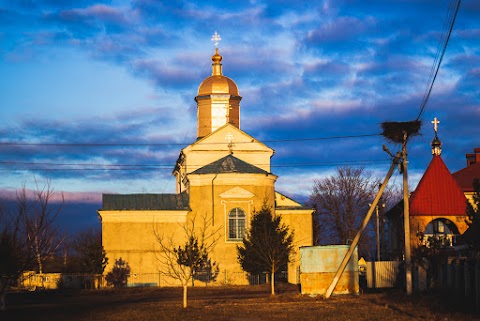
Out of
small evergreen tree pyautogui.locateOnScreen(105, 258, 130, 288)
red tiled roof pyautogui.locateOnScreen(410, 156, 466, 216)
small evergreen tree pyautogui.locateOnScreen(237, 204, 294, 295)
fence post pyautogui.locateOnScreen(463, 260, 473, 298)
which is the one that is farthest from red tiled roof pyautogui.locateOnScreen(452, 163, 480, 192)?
fence post pyautogui.locateOnScreen(463, 260, 473, 298)

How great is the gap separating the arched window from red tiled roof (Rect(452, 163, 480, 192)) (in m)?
15.9

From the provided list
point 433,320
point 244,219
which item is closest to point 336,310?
point 433,320

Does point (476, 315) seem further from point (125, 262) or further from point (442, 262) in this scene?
point (125, 262)

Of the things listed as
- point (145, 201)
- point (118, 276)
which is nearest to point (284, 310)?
point (118, 276)

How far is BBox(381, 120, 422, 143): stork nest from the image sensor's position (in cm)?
3562

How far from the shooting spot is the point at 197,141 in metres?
62.7

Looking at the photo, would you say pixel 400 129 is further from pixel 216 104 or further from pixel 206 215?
pixel 216 104

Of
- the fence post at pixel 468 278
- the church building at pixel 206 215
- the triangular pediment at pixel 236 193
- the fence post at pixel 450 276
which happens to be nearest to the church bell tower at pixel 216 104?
the church building at pixel 206 215

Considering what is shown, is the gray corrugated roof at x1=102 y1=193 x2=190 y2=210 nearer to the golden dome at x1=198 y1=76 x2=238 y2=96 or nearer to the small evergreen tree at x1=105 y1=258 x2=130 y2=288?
the small evergreen tree at x1=105 y1=258 x2=130 y2=288

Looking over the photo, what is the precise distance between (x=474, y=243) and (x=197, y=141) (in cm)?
3709

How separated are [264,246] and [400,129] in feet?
46.2

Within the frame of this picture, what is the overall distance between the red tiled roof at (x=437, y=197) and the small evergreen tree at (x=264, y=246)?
26.6 ft

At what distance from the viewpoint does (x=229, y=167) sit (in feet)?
191

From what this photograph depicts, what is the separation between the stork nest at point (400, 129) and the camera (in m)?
35.6
